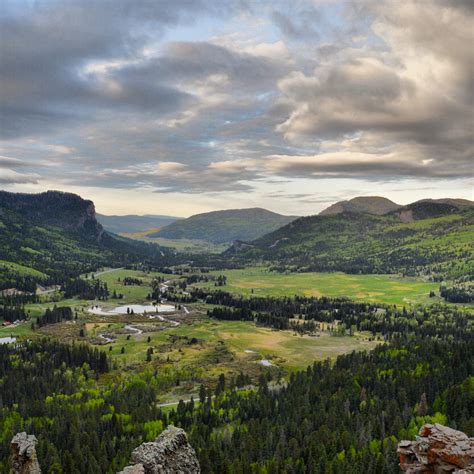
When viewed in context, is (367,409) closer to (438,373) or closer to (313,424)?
(313,424)

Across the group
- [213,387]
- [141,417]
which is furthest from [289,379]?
[141,417]

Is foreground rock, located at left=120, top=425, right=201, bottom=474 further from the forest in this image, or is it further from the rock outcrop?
the forest

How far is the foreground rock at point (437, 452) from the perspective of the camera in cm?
6044

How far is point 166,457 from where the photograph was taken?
185 feet

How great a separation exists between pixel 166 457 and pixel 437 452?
124 feet

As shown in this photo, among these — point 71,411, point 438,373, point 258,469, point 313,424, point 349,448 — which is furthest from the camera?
point 438,373

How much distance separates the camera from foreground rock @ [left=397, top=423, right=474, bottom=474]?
60438mm

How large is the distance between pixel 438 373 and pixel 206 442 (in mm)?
102644

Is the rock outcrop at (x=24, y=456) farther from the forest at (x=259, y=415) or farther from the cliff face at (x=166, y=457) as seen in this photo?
the forest at (x=259, y=415)

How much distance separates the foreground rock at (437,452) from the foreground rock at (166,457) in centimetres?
3174

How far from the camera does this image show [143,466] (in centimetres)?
5281

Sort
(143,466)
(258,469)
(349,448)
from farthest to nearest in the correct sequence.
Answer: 1. (349,448)
2. (258,469)
3. (143,466)

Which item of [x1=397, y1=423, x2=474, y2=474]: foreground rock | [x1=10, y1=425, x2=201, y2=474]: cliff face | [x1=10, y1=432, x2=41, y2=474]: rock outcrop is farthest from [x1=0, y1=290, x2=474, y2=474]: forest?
[x1=10, y1=425, x2=201, y2=474]: cliff face

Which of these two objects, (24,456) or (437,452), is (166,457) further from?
(437,452)
